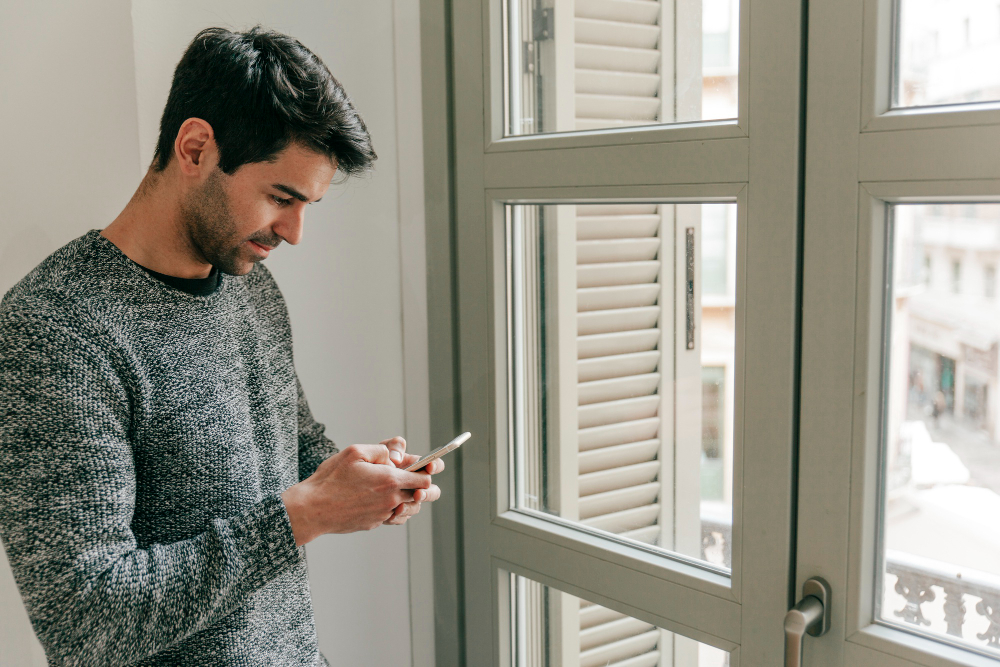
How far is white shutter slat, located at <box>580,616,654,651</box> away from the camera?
1.11m

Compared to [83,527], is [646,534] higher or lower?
lower

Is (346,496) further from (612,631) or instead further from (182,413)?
(612,631)

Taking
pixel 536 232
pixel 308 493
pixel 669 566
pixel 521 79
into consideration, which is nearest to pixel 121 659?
pixel 308 493

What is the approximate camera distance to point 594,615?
46.4 inches

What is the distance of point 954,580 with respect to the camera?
2.70ft

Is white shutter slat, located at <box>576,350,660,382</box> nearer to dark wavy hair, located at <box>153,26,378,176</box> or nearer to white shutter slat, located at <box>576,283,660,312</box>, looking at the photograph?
white shutter slat, located at <box>576,283,660,312</box>

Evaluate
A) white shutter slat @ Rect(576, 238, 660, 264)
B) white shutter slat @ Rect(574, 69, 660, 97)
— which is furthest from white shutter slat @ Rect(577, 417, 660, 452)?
white shutter slat @ Rect(574, 69, 660, 97)

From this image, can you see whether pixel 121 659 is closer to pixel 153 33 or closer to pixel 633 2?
pixel 153 33

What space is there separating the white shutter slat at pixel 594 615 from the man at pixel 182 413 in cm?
40

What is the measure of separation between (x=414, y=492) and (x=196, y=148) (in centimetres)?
46

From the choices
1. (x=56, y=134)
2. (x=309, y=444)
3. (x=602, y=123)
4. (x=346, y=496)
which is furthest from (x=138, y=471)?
(x=602, y=123)

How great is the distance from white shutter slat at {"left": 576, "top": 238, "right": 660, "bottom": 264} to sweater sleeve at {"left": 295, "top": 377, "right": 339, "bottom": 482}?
1.54 ft

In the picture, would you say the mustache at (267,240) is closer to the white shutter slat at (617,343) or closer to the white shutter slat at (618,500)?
the white shutter slat at (617,343)

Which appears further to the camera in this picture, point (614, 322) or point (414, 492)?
point (614, 322)
